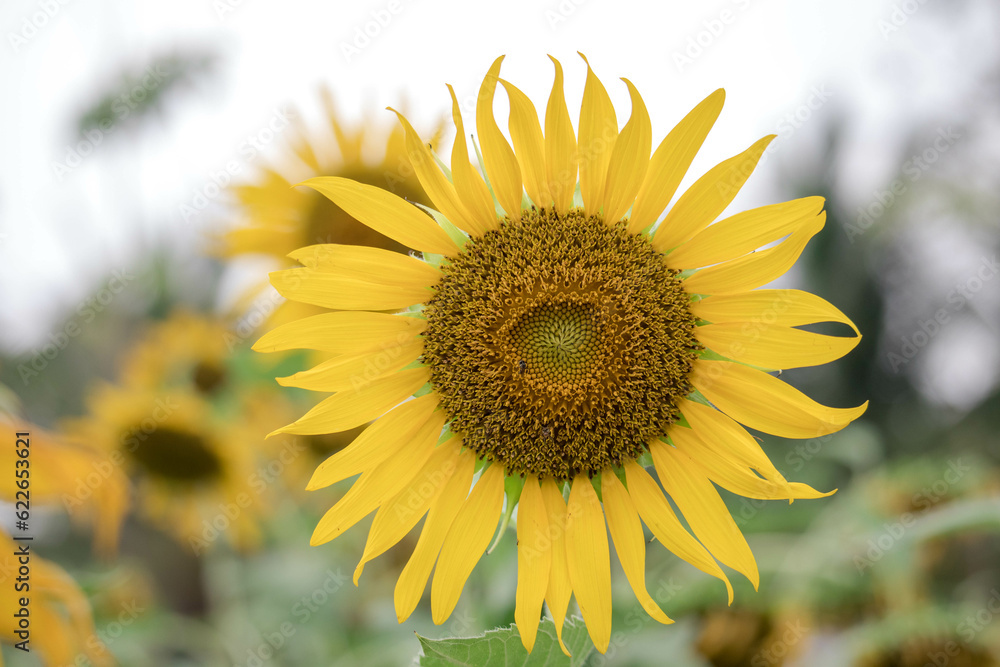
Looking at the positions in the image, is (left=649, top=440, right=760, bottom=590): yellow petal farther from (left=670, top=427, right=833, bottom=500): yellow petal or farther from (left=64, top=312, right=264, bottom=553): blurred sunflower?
(left=64, top=312, right=264, bottom=553): blurred sunflower

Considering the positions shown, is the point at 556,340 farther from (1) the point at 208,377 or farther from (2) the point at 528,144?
(1) the point at 208,377

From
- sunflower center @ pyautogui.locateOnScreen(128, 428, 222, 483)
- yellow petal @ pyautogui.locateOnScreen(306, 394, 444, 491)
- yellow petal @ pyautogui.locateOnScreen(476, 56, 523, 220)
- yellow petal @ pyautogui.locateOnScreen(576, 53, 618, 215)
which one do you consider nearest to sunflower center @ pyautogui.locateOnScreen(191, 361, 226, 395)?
sunflower center @ pyautogui.locateOnScreen(128, 428, 222, 483)

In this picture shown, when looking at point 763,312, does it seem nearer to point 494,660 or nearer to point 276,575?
point 494,660

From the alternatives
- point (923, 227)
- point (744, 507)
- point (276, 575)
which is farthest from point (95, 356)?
point (923, 227)

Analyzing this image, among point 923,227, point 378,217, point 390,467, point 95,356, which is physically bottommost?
point 95,356

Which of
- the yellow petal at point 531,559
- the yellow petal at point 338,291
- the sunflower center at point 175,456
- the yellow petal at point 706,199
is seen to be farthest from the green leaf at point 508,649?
the sunflower center at point 175,456

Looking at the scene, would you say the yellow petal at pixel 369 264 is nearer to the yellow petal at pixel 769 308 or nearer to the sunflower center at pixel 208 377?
the yellow petal at pixel 769 308
